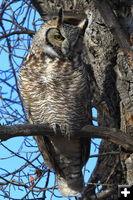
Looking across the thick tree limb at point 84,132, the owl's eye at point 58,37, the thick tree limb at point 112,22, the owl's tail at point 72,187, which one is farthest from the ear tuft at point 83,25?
the owl's tail at point 72,187

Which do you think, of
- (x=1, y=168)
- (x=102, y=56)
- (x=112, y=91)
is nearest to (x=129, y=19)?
(x=102, y=56)

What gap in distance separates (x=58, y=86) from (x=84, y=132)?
1.81 feet

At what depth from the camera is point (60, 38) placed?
309cm

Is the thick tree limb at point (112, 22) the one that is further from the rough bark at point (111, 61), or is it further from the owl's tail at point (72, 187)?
the owl's tail at point (72, 187)

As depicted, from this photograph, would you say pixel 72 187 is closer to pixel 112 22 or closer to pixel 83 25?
pixel 83 25

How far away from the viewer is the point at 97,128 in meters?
2.32

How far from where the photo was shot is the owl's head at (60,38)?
9.74 feet

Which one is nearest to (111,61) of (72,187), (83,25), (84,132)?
(83,25)

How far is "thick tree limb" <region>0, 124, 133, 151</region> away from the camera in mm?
2191

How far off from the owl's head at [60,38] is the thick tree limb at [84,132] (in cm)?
76

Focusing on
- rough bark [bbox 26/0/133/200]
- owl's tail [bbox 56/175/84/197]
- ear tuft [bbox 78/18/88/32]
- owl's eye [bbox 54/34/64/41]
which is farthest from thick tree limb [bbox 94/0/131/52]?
owl's tail [bbox 56/175/84/197]

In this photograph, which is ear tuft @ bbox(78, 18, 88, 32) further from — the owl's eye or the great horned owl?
the owl's eye

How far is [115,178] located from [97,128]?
1.21 m

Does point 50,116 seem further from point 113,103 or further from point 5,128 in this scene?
point 5,128
